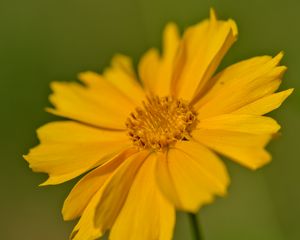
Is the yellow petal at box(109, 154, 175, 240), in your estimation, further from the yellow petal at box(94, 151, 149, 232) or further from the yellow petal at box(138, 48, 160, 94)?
the yellow petal at box(138, 48, 160, 94)

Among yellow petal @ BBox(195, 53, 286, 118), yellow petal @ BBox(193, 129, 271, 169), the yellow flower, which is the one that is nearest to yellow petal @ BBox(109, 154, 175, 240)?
the yellow flower

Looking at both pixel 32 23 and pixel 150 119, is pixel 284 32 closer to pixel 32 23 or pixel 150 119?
pixel 150 119

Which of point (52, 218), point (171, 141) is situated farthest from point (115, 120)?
point (52, 218)

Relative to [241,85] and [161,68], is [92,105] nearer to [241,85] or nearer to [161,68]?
[161,68]

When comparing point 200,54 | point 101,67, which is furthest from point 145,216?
point 101,67

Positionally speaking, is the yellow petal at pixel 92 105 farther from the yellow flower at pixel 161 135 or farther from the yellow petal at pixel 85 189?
the yellow petal at pixel 85 189

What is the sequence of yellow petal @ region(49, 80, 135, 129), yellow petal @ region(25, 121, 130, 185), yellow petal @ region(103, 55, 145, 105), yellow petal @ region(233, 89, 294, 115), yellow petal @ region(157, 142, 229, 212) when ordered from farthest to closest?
yellow petal @ region(103, 55, 145, 105) < yellow petal @ region(49, 80, 135, 129) < yellow petal @ region(25, 121, 130, 185) < yellow petal @ region(233, 89, 294, 115) < yellow petal @ region(157, 142, 229, 212)

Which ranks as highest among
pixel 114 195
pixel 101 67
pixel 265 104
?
pixel 101 67
